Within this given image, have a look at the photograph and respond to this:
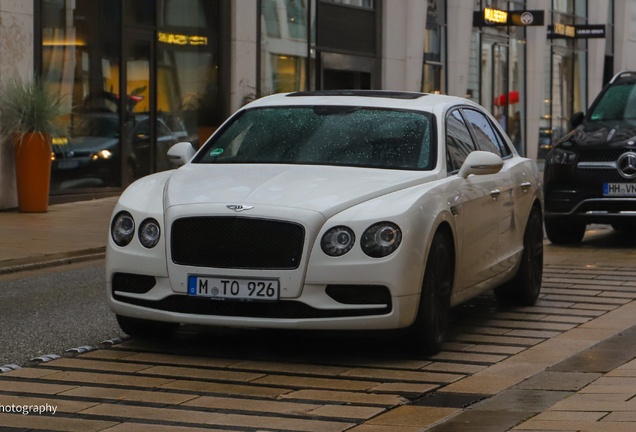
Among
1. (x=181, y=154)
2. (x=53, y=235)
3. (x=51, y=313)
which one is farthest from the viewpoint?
(x=53, y=235)

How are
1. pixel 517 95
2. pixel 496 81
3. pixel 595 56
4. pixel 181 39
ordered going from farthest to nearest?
pixel 595 56 → pixel 517 95 → pixel 496 81 → pixel 181 39

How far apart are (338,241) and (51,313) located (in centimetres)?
277

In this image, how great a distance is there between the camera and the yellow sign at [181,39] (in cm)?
2070

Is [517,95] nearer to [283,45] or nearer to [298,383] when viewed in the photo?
[283,45]

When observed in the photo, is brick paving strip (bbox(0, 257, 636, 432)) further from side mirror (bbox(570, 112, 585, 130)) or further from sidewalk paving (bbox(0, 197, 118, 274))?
side mirror (bbox(570, 112, 585, 130))

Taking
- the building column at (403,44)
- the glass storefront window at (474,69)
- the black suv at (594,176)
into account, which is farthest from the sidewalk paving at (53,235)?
the glass storefront window at (474,69)

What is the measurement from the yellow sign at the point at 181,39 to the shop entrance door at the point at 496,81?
1323cm

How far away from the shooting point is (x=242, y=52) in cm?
2278

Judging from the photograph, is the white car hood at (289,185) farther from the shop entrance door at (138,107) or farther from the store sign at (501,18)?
the store sign at (501,18)

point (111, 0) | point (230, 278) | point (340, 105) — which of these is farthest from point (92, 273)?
point (111, 0)

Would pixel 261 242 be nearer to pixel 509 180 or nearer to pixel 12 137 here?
pixel 509 180

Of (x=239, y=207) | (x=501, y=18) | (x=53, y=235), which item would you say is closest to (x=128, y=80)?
(x=53, y=235)

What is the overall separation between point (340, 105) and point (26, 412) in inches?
126

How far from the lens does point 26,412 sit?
455 cm
